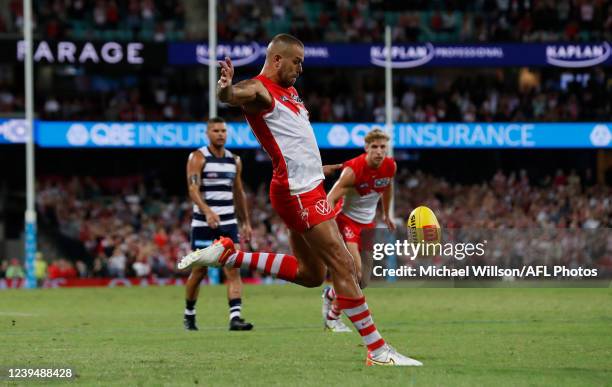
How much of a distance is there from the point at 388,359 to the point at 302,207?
1285 millimetres

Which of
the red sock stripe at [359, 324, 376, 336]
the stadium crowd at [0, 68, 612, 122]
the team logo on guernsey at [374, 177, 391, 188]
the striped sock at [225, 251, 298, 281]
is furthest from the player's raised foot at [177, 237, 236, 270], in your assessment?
the stadium crowd at [0, 68, 612, 122]

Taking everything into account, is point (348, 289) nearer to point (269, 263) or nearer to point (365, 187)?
point (269, 263)

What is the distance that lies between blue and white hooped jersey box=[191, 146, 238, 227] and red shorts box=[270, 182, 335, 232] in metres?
4.77

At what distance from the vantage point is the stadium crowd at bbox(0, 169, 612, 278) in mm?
29391

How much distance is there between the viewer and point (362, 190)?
1405cm

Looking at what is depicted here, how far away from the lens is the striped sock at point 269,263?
9406 mm

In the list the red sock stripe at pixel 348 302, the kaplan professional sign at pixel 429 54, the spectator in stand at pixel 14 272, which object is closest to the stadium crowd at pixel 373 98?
the kaplan professional sign at pixel 429 54

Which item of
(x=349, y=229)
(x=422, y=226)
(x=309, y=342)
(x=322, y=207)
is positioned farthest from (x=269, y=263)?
(x=349, y=229)

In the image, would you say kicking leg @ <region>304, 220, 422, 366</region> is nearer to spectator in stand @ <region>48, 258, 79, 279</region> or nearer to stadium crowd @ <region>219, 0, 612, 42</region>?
spectator in stand @ <region>48, 258, 79, 279</region>

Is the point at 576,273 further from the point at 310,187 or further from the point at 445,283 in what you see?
the point at 310,187

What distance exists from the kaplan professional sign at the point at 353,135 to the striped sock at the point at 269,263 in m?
24.0

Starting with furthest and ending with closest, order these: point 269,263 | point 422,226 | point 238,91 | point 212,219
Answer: point 212,219, point 422,226, point 269,263, point 238,91

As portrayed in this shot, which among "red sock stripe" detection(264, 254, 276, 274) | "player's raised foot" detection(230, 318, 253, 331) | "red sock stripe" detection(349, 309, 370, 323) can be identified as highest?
"red sock stripe" detection(264, 254, 276, 274)

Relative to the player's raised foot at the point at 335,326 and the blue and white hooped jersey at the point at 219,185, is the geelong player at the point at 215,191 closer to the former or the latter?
the blue and white hooped jersey at the point at 219,185
